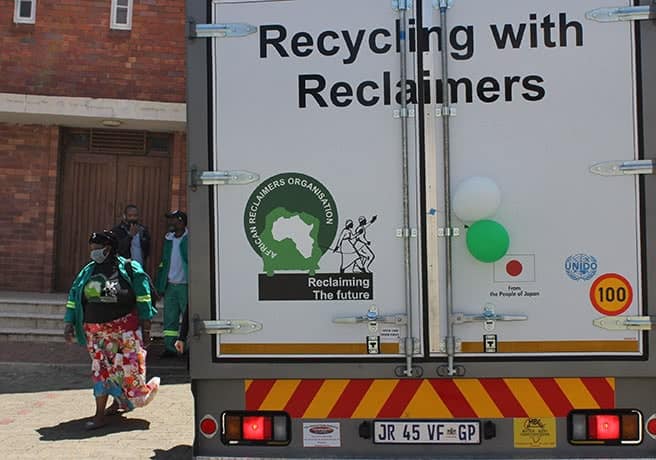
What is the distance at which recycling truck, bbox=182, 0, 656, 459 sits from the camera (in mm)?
3717

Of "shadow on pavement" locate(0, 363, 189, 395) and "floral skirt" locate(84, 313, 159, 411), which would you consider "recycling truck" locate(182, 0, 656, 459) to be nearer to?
"floral skirt" locate(84, 313, 159, 411)

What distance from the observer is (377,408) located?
3.87 m

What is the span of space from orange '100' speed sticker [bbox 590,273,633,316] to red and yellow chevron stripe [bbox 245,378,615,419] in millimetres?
361

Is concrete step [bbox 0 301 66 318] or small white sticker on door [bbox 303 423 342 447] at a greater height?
concrete step [bbox 0 301 66 318]

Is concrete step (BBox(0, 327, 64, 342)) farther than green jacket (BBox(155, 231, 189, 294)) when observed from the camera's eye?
Yes

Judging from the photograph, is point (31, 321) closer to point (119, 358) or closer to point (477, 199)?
point (119, 358)

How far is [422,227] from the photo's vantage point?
12.4 ft

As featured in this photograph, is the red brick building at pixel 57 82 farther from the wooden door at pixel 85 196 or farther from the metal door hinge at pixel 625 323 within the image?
the metal door hinge at pixel 625 323

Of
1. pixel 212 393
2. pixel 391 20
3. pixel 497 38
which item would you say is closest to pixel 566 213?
pixel 497 38

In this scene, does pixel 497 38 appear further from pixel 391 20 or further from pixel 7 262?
pixel 7 262

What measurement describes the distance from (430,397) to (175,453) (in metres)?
2.79

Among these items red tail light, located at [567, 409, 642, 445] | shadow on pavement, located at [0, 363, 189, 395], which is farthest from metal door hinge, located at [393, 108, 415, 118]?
shadow on pavement, located at [0, 363, 189, 395]

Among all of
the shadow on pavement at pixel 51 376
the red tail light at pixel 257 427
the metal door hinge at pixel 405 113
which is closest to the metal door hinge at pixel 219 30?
the metal door hinge at pixel 405 113

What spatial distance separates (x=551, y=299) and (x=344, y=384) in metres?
1.13
